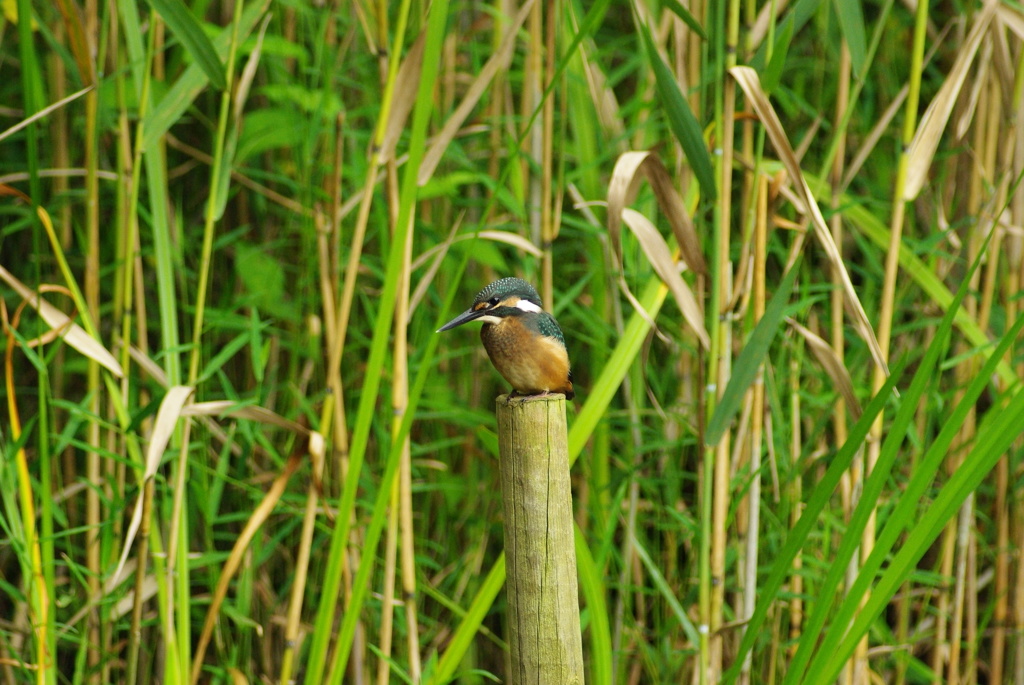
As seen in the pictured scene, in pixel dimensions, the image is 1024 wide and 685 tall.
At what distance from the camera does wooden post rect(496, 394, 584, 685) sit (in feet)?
4.82

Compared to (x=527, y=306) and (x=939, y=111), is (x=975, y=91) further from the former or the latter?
(x=527, y=306)

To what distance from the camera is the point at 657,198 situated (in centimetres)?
186

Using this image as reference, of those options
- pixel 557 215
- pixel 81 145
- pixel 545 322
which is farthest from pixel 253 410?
pixel 81 145

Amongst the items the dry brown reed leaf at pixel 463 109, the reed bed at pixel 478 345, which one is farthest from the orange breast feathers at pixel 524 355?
the dry brown reed leaf at pixel 463 109

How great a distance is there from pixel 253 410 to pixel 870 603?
122cm

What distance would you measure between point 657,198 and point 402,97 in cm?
54

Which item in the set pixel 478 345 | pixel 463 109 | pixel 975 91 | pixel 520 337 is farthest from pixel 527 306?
pixel 975 91

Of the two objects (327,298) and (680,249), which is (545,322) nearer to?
(680,249)

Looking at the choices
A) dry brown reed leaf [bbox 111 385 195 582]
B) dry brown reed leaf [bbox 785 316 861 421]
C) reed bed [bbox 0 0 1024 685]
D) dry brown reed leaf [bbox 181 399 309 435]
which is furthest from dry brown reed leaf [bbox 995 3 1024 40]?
dry brown reed leaf [bbox 111 385 195 582]

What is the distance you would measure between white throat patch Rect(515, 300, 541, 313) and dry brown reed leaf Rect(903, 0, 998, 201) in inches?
33.0

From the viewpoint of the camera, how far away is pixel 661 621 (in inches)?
103

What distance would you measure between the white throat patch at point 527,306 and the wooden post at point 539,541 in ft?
0.88

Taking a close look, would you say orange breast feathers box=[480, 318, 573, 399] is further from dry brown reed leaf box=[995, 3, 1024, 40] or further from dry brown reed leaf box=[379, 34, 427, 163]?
dry brown reed leaf box=[995, 3, 1024, 40]

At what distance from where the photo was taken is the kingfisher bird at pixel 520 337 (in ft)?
5.59
